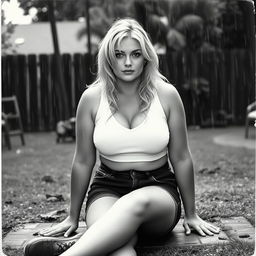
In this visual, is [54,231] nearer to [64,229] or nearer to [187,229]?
[64,229]

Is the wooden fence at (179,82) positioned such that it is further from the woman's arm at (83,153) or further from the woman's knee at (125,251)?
the woman's knee at (125,251)

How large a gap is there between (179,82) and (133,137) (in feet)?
34.0

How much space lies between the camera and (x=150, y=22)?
1752cm

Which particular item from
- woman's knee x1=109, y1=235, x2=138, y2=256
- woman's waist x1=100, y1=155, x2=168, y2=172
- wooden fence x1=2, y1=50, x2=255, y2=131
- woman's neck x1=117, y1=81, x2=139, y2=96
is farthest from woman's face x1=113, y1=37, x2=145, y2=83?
wooden fence x1=2, y1=50, x2=255, y2=131

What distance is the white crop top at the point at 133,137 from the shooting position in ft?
8.76

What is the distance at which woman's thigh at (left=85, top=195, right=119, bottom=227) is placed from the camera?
262 centimetres

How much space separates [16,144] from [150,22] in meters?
9.27

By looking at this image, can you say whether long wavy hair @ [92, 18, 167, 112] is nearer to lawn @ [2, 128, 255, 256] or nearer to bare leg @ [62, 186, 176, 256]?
bare leg @ [62, 186, 176, 256]

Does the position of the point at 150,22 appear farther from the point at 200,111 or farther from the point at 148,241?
the point at 148,241

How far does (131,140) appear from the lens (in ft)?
8.76

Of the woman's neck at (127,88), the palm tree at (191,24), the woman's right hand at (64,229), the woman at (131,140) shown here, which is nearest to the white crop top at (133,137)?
the woman at (131,140)

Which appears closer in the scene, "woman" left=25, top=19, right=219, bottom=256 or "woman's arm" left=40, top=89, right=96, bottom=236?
"woman" left=25, top=19, right=219, bottom=256

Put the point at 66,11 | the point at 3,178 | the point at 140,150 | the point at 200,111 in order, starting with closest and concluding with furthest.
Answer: the point at 140,150
the point at 3,178
the point at 200,111
the point at 66,11

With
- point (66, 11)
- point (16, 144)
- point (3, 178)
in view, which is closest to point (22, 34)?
point (66, 11)
